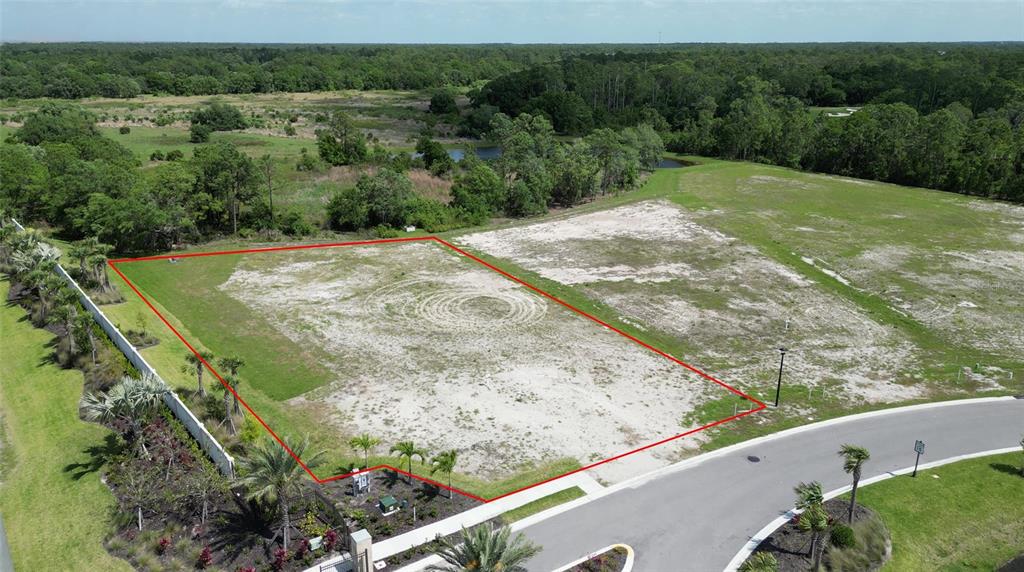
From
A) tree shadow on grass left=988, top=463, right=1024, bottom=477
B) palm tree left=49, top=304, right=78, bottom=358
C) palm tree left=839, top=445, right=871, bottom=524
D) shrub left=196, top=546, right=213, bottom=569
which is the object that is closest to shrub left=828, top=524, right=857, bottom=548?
palm tree left=839, top=445, right=871, bottom=524

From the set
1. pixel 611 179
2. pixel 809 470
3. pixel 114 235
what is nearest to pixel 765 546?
pixel 809 470

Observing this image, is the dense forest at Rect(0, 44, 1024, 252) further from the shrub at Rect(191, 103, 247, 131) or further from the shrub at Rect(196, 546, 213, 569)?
the shrub at Rect(196, 546, 213, 569)

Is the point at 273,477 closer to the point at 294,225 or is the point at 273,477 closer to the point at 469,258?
the point at 469,258

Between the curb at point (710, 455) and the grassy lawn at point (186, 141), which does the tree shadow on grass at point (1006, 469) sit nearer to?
the curb at point (710, 455)

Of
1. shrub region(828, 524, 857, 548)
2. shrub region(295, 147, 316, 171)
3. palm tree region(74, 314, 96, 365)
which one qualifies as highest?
shrub region(295, 147, 316, 171)

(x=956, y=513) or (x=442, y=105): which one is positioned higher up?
(x=442, y=105)

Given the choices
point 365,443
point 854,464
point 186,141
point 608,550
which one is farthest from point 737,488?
point 186,141
